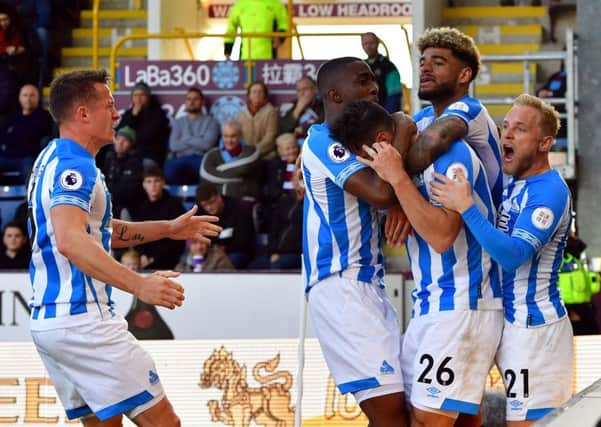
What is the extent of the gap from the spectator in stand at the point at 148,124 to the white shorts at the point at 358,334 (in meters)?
8.63

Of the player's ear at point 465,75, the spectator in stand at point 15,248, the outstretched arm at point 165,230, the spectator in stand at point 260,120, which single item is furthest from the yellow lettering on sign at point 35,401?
the spectator in stand at point 260,120

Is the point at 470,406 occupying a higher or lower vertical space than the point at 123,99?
lower

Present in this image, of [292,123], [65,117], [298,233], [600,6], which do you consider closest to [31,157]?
[292,123]

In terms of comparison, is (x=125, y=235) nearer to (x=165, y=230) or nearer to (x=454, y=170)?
(x=165, y=230)

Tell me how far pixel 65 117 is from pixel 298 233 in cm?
677

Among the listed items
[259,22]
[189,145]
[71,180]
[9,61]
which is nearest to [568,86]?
[189,145]

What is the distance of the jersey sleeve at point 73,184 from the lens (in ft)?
17.6

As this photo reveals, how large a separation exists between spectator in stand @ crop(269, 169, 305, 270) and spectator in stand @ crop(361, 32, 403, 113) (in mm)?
1527

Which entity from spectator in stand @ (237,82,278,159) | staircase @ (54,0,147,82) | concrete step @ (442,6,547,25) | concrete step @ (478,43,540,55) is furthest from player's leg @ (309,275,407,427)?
staircase @ (54,0,147,82)

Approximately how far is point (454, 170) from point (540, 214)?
0.44 m

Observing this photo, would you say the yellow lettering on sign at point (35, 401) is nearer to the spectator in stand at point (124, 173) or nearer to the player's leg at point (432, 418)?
the spectator in stand at point (124, 173)

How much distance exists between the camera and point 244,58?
1650cm

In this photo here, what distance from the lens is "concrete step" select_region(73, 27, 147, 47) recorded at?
18547 millimetres

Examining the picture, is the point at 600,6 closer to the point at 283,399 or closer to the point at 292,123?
the point at 292,123
